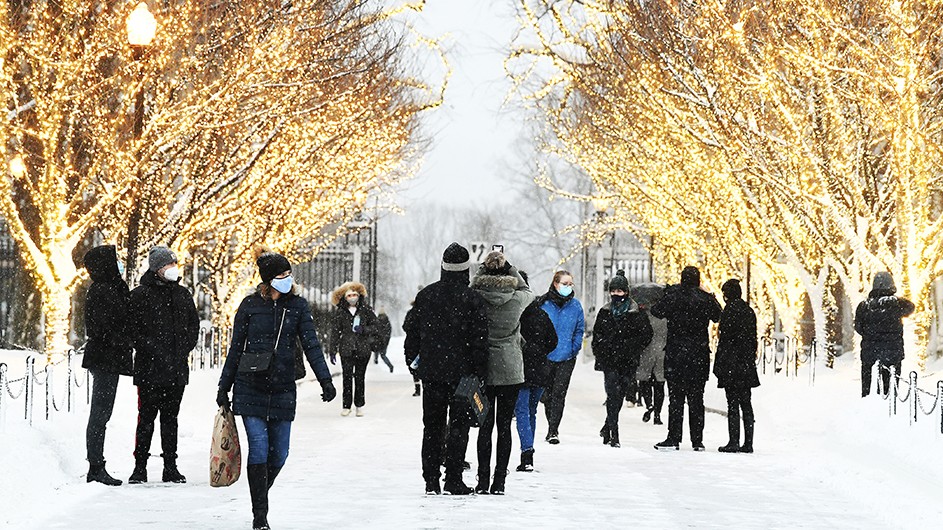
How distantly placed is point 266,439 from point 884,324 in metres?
11.4

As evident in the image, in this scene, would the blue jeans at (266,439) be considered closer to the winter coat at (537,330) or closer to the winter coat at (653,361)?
the winter coat at (537,330)

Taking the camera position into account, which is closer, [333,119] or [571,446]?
[571,446]

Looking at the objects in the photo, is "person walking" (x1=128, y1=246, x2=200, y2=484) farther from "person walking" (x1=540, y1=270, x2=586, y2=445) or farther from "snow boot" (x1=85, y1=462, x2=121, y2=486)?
"person walking" (x1=540, y1=270, x2=586, y2=445)

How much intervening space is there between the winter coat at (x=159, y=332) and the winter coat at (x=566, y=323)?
15.1 ft

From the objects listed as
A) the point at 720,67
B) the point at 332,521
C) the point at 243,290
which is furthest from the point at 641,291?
the point at 243,290

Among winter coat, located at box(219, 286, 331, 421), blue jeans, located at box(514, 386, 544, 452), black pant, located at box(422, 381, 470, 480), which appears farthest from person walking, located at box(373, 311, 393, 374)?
winter coat, located at box(219, 286, 331, 421)

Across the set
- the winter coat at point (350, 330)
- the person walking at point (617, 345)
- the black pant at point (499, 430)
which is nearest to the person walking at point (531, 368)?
the black pant at point (499, 430)

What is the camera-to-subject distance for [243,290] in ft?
107

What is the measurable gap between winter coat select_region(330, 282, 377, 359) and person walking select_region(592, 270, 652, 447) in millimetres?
4526

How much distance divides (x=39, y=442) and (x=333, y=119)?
15.6m

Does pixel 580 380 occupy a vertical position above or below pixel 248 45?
below

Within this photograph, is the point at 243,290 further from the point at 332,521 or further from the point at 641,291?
the point at 332,521

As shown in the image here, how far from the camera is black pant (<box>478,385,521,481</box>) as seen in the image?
1086 cm

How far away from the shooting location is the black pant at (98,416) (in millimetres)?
11016
